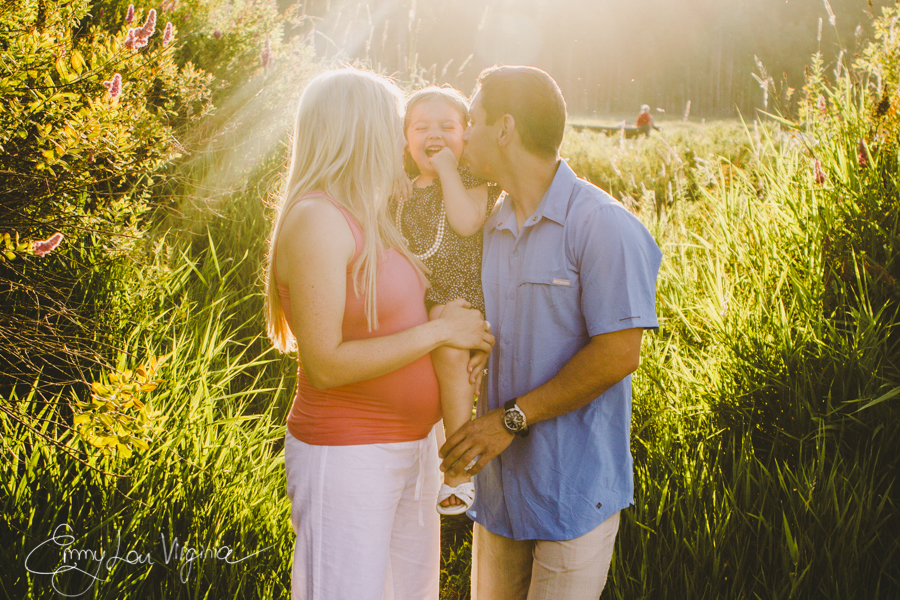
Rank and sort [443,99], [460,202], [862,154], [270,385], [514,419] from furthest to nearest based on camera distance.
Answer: [270,385]
[862,154]
[443,99]
[460,202]
[514,419]

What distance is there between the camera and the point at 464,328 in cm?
187

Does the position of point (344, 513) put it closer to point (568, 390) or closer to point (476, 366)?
point (476, 366)

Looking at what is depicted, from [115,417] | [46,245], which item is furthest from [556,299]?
[46,245]

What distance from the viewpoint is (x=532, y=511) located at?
1.83m

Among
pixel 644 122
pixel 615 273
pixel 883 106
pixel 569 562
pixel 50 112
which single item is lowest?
pixel 569 562

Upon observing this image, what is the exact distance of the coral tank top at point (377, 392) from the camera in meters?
1.75

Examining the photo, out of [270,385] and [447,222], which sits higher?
[447,222]

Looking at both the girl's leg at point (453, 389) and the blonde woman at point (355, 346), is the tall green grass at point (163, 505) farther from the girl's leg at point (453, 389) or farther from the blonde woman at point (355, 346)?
the girl's leg at point (453, 389)

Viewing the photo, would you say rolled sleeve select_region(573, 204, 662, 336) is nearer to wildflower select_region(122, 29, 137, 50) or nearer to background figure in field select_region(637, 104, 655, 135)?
wildflower select_region(122, 29, 137, 50)

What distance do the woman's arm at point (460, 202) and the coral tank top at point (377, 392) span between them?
445 mm

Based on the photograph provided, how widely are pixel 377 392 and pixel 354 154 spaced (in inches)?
29.8

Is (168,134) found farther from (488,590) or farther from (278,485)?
(488,590)

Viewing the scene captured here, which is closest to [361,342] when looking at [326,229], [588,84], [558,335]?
[326,229]

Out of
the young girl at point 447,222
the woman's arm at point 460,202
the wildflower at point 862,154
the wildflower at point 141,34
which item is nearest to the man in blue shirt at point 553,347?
the young girl at point 447,222
